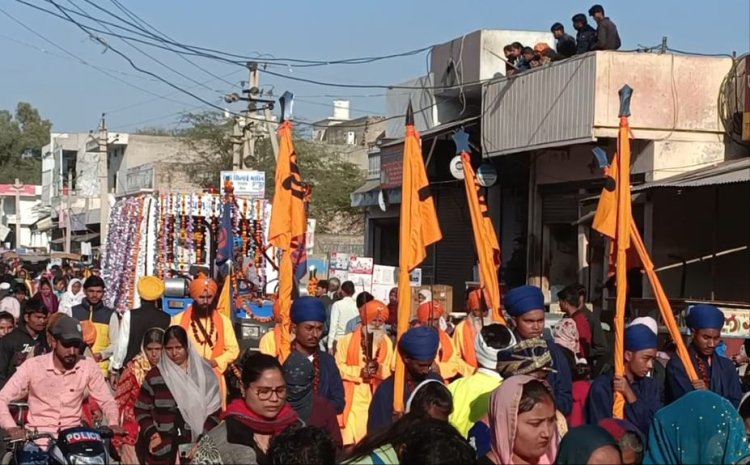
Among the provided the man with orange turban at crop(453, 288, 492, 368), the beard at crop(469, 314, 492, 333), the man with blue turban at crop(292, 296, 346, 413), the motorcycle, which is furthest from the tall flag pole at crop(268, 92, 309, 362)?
the motorcycle

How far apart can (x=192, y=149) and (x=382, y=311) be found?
48.2m

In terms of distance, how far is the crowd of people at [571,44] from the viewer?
19875mm

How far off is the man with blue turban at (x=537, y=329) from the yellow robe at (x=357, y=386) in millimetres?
1371

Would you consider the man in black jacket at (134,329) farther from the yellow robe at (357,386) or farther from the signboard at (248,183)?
the signboard at (248,183)

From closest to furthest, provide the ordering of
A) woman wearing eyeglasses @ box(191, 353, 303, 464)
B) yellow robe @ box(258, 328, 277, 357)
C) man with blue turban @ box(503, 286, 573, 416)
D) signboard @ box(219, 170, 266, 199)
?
woman wearing eyeglasses @ box(191, 353, 303, 464) → man with blue turban @ box(503, 286, 573, 416) → yellow robe @ box(258, 328, 277, 357) → signboard @ box(219, 170, 266, 199)

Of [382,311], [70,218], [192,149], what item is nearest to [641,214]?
[382,311]

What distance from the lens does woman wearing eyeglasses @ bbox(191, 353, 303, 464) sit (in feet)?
17.2

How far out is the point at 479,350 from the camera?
677cm

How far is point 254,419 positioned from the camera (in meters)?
5.46

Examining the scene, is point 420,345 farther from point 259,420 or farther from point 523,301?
point 259,420

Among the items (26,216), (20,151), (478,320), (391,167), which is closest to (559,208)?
(391,167)

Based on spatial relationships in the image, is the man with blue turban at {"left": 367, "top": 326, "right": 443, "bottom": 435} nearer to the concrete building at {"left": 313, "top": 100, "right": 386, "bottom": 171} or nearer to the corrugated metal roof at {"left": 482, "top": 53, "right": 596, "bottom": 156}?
the corrugated metal roof at {"left": 482, "top": 53, "right": 596, "bottom": 156}

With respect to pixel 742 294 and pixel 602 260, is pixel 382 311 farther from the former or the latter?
pixel 602 260

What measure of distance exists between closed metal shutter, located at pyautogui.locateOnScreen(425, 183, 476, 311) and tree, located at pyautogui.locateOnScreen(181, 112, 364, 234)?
18.5 metres
